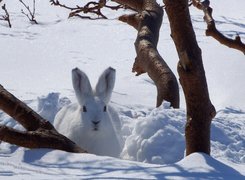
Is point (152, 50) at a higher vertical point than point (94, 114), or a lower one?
higher

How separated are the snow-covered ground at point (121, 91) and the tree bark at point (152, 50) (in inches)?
8.2

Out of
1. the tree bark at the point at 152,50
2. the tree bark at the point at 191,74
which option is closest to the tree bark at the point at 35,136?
the tree bark at the point at 191,74

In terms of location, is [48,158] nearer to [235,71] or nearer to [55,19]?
[235,71]

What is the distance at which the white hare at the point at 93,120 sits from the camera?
4.21 metres

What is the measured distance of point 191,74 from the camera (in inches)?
123

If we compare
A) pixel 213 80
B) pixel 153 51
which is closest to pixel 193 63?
pixel 153 51

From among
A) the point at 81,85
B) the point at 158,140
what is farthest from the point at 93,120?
the point at 158,140

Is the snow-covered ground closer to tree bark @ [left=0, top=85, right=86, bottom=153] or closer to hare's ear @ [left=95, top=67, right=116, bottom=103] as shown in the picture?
tree bark @ [left=0, top=85, right=86, bottom=153]

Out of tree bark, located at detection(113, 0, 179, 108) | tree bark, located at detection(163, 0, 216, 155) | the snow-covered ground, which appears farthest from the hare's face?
tree bark, located at detection(163, 0, 216, 155)

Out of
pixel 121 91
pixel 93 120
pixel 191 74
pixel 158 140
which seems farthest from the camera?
pixel 121 91

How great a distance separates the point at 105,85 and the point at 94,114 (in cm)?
28

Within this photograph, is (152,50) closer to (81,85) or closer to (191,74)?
(81,85)

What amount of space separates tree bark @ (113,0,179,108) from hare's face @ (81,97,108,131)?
1.58 feet

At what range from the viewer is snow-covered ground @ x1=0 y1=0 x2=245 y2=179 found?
3.02m
